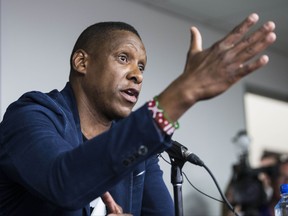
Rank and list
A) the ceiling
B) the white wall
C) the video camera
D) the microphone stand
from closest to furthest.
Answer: the video camera
the microphone stand
the white wall
the ceiling

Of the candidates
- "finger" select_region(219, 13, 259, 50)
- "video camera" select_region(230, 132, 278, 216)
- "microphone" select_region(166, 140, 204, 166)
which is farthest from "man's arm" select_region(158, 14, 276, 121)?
"microphone" select_region(166, 140, 204, 166)

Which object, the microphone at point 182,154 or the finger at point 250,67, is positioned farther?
the microphone at point 182,154

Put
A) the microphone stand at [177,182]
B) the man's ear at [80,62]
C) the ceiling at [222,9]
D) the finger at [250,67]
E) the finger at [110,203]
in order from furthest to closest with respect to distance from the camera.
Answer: the ceiling at [222,9] → the man's ear at [80,62] → the microphone stand at [177,182] → the finger at [110,203] → the finger at [250,67]

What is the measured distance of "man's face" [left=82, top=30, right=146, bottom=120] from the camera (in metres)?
1.58

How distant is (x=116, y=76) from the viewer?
5.17ft

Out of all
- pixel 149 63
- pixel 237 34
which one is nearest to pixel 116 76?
pixel 237 34

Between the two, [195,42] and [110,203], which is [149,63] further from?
[195,42]

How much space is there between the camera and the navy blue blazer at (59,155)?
100 cm

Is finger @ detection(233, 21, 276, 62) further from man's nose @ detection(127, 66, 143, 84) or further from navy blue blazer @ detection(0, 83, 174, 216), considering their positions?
man's nose @ detection(127, 66, 143, 84)

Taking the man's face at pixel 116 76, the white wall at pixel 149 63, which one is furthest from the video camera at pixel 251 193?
the white wall at pixel 149 63

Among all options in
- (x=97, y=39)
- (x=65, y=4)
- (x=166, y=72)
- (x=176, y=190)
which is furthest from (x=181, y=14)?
(x=176, y=190)

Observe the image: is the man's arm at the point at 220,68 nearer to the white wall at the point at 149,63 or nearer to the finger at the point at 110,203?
the finger at the point at 110,203

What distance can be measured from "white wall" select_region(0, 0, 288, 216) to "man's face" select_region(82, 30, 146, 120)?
1.65m

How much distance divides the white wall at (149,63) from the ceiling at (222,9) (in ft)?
0.23
